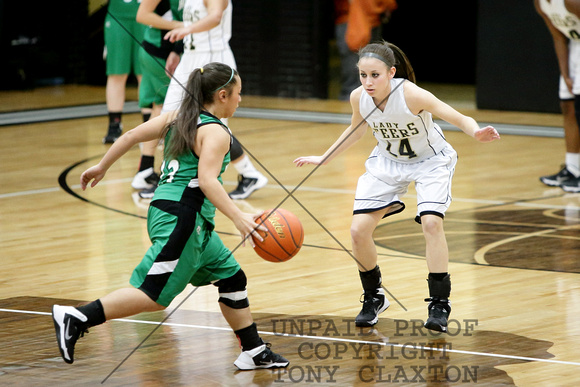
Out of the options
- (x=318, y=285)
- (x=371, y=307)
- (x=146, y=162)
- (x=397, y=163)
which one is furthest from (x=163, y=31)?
(x=371, y=307)

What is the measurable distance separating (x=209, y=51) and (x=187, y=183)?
4004mm

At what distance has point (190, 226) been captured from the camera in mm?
4355

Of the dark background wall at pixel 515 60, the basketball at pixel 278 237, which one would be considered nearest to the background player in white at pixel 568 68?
the dark background wall at pixel 515 60

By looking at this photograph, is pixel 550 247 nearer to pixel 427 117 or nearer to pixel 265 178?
pixel 427 117

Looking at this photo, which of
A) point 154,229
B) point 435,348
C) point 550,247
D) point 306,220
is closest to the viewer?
point 154,229

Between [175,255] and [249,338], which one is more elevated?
[175,255]

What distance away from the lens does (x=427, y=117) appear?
5.18 m

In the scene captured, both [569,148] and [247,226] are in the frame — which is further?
[569,148]

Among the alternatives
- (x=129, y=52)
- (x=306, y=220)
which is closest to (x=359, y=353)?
(x=306, y=220)

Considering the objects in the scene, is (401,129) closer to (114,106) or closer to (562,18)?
(562,18)

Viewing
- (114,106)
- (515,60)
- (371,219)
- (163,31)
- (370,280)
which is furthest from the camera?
(515,60)

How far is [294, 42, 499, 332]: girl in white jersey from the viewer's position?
500 centimetres

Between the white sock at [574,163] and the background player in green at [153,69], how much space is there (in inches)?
135

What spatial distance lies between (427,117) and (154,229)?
1.56 meters
